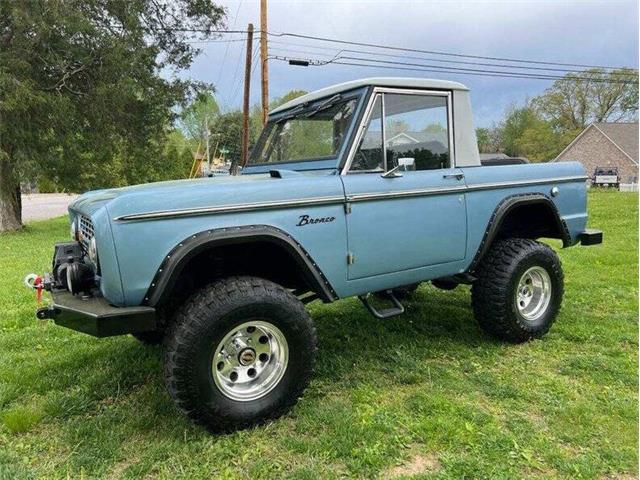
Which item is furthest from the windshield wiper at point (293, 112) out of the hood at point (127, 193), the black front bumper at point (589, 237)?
the black front bumper at point (589, 237)

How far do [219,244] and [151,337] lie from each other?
1.68 meters

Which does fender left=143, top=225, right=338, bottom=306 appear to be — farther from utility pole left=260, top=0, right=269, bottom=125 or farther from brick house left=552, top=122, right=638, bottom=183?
brick house left=552, top=122, right=638, bottom=183

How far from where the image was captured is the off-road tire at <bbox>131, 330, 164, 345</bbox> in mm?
3951

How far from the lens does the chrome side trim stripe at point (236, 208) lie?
8.40 feet

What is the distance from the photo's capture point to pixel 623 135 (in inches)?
1692

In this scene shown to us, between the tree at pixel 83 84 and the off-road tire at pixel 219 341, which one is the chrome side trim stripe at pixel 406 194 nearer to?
the off-road tire at pixel 219 341

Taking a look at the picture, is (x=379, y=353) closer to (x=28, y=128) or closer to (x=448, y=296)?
(x=448, y=296)

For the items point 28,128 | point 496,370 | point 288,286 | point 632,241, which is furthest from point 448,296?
point 28,128

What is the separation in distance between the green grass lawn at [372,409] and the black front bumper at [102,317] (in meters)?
0.69

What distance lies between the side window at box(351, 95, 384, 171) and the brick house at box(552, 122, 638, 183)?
42816mm

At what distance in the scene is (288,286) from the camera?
359cm

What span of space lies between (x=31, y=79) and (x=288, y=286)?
44.3 ft

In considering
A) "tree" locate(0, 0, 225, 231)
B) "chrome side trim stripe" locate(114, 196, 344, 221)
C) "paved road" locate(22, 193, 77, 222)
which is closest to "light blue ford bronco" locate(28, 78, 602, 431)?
"chrome side trim stripe" locate(114, 196, 344, 221)

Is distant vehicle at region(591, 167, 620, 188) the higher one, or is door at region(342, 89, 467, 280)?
door at region(342, 89, 467, 280)
